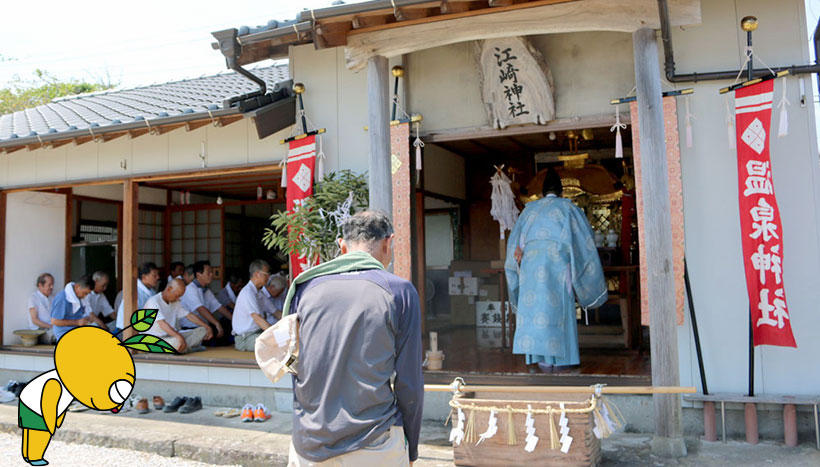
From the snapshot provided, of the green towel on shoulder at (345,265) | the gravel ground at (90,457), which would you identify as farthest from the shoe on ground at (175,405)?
the green towel on shoulder at (345,265)

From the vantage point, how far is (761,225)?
4652 millimetres

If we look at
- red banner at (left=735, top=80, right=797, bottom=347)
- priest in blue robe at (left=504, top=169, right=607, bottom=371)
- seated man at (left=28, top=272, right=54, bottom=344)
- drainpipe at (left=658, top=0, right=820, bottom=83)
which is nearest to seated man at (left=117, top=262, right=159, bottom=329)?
seated man at (left=28, top=272, right=54, bottom=344)

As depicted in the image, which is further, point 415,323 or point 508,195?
point 508,195

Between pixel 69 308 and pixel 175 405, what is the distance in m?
2.56

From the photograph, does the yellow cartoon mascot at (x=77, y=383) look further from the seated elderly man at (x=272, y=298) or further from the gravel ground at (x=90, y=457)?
the seated elderly man at (x=272, y=298)

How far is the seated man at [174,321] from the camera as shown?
24.2ft

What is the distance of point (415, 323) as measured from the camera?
238cm

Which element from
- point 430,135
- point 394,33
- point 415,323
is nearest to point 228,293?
point 430,135

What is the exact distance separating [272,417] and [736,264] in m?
4.67

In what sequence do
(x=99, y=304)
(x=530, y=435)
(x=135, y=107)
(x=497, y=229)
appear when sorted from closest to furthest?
1. (x=530, y=435)
2. (x=135, y=107)
3. (x=99, y=304)
4. (x=497, y=229)

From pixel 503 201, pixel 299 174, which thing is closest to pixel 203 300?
pixel 299 174

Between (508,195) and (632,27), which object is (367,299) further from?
(508,195)

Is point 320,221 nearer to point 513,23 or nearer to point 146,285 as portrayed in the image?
point 513,23

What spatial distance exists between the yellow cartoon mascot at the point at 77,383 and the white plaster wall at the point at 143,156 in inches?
76.3
